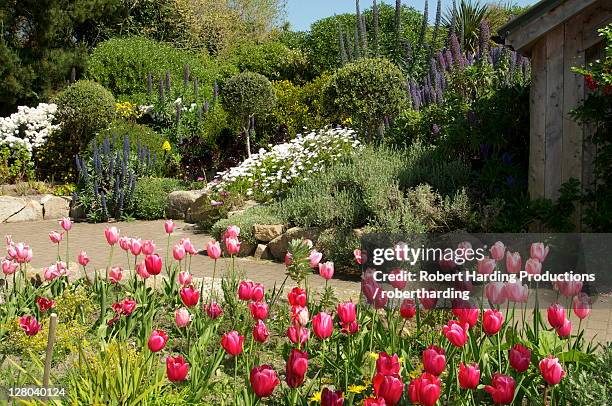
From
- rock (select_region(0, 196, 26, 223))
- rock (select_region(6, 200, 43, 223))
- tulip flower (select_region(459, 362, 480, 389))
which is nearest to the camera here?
tulip flower (select_region(459, 362, 480, 389))

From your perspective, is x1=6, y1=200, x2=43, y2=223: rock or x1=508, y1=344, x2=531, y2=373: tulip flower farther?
x1=6, y1=200, x2=43, y2=223: rock

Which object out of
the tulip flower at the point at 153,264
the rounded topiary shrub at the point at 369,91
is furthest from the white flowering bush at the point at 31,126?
the tulip flower at the point at 153,264

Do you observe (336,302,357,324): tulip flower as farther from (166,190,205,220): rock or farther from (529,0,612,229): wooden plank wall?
(166,190,205,220): rock

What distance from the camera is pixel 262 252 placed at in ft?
28.8

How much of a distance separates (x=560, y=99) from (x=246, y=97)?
7.28 m

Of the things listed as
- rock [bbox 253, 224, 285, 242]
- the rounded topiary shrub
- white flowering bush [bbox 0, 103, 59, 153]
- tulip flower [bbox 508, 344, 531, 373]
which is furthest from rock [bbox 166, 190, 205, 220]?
tulip flower [bbox 508, 344, 531, 373]

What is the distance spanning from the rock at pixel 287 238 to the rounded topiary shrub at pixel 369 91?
12.6 feet

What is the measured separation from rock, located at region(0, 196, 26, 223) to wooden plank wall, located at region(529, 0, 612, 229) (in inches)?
347

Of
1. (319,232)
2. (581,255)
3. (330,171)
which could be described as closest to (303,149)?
(330,171)

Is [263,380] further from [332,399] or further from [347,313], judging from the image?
[347,313]

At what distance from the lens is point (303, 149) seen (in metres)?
11.4

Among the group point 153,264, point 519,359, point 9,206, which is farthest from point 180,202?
point 519,359

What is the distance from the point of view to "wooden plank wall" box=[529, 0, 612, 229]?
Result: 714 cm

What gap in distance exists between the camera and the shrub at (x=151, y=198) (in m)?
12.2
